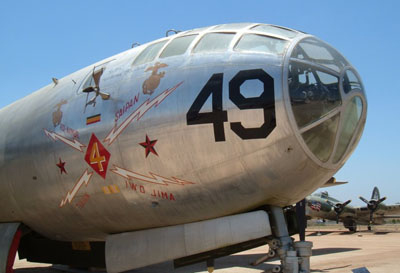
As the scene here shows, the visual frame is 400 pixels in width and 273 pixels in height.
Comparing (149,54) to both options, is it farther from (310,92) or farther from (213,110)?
(310,92)

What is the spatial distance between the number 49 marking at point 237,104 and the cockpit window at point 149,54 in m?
1.63

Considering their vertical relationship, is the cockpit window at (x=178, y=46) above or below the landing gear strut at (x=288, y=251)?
above

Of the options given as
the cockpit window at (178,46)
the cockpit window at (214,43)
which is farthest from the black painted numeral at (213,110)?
the cockpit window at (178,46)

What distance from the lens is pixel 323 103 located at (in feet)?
19.0

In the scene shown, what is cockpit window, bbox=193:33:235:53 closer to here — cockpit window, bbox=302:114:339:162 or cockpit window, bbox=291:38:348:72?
cockpit window, bbox=291:38:348:72

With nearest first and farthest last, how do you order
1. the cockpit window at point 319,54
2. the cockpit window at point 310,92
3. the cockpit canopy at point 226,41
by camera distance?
the cockpit window at point 310,92 → the cockpit window at point 319,54 → the cockpit canopy at point 226,41

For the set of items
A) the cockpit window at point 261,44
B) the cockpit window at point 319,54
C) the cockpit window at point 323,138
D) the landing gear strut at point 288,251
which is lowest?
the landing gear strut at point 288,251

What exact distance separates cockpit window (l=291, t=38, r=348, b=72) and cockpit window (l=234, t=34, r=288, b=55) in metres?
0.23

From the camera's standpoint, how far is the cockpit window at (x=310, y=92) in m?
5.73

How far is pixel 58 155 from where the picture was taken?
8211 mm

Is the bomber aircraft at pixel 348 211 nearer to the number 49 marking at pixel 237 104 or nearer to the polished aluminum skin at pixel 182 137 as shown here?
the polished aluminum skin at pixel 182 137

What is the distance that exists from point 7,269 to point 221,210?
5473 mm

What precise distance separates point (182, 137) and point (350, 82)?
257 cm

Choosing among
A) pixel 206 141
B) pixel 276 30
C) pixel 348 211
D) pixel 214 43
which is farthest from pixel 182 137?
pixel 348 211
